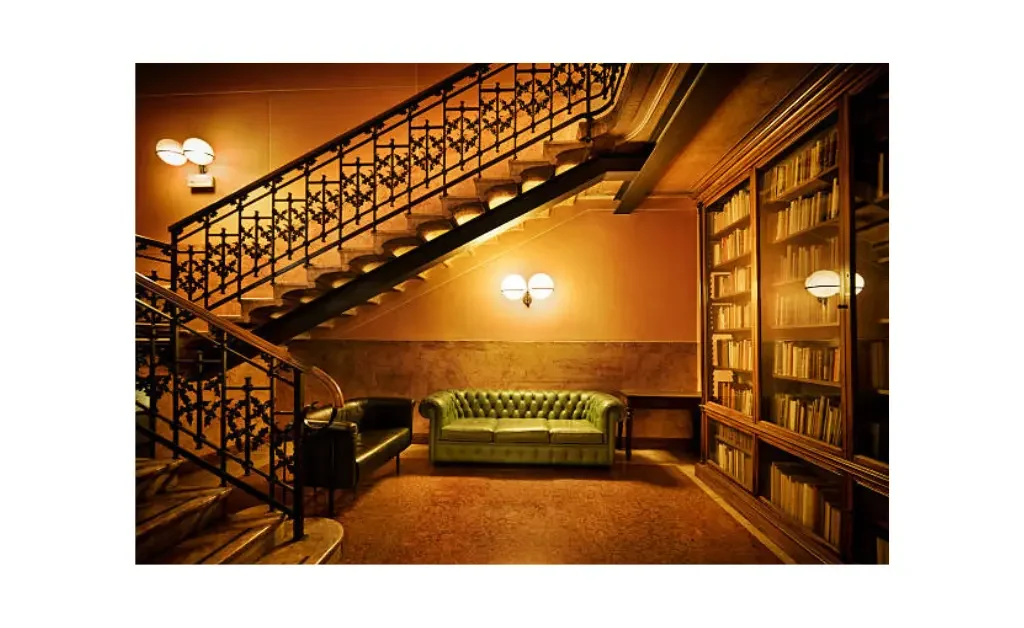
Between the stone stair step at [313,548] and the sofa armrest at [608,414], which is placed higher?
the sofa armrest at [608,414]

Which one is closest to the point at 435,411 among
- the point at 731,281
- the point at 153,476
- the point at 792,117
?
the point at 153,476

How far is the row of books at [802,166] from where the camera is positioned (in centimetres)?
256

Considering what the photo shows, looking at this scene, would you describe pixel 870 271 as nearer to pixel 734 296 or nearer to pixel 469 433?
pixel 734 296

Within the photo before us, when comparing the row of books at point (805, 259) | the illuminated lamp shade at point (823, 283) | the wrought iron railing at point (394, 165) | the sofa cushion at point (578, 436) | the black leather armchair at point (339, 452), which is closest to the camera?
the illuminated lamp shade at point (823, 283)

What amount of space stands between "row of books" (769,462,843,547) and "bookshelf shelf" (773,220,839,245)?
5.14 ft

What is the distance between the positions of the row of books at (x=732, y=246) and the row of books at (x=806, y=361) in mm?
892

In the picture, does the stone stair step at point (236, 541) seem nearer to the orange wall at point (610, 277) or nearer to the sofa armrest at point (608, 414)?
the sofa armrest at point (608, 414)

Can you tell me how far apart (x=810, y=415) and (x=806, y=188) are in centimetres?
149

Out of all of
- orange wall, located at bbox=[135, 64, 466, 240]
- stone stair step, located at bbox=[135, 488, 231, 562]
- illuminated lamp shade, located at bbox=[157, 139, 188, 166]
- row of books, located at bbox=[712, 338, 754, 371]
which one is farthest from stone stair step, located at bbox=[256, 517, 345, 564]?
illuminated lamp shade, located at bbox=[157, 139, 188, 166]

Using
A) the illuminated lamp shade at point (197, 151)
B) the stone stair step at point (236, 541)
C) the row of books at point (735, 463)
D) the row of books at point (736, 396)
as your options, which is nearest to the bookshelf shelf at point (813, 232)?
the row of books at point (736, 396)
